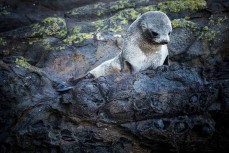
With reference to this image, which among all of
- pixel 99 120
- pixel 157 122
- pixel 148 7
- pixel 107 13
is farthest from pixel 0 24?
Result: pixel 157 122

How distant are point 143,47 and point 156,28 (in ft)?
0.68

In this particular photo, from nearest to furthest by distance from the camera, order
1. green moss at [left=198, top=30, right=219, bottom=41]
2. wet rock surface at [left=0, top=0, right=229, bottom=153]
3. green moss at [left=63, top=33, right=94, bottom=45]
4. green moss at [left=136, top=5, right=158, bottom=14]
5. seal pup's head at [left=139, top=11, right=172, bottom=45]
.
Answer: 1. wet rock surface at [left=0, top=0, right=229, bottom=153]
2. seal pup's head at [left=139, top=11, right=172, bottom=45]
3. green moss at [left=198, top=30, right=219, bottom=41]
4. green moss at [left=63, top=33, right=94, bottom=45]
5. green moss at [left=136, top=5, right=158, bottom=14]

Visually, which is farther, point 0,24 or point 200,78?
point 0,24

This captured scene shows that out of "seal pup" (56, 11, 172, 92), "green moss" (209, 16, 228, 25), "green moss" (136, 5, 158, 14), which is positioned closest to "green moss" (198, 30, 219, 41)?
"green moss" (209, 16, 228, 25)

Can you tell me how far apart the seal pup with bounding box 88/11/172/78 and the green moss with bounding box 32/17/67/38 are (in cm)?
104

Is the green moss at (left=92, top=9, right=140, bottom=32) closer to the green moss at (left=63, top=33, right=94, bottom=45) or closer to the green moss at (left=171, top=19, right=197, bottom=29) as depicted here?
the green moss at (left=63, top=33, right=94, bottom=45)

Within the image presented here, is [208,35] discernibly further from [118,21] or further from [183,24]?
[118,21]

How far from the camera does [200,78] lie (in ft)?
8.18

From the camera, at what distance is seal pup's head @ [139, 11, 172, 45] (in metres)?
2.60

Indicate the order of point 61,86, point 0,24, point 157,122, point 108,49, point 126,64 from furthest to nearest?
point 0,24, point 108,49, point 61,86, point 126,64, point 157,122

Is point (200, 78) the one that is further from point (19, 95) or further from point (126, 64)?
point (19, 95)

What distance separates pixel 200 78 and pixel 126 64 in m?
0.57

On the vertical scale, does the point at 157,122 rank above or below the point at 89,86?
below

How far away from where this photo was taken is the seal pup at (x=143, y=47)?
2636 mm
